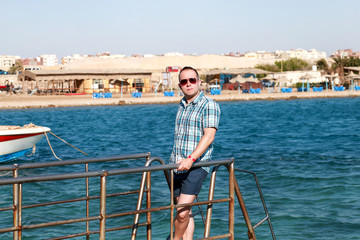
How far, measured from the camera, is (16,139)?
17938mm

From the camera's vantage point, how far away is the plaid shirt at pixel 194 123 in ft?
16.7

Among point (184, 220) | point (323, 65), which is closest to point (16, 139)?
Answer: point (184, 220)

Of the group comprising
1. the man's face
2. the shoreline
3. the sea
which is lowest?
the sea

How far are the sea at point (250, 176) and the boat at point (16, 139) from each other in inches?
34.8

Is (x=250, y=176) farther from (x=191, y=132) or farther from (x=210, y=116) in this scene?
(x=210, y=116)

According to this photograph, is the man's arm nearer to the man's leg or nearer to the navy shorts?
the navy shorts

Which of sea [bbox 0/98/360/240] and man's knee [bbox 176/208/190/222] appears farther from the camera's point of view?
sea [bbox 0/98/360/240]

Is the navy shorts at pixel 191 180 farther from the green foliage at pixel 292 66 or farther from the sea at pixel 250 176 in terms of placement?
the green foliage at pixel 292 66

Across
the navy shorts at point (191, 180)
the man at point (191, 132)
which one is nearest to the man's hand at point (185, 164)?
the man at point (191, 132)

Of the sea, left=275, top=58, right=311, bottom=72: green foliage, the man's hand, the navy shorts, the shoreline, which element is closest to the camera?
the man's hand

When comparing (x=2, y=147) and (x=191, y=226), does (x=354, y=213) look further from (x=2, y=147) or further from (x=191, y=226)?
(x=2, y=147)

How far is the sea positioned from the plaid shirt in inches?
166

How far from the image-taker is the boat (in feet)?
57.6

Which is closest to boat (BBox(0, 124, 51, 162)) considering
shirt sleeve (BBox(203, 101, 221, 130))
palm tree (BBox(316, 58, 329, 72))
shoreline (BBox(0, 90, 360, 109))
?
shirt sleeve (BBox(203, 101, 221, 130))
